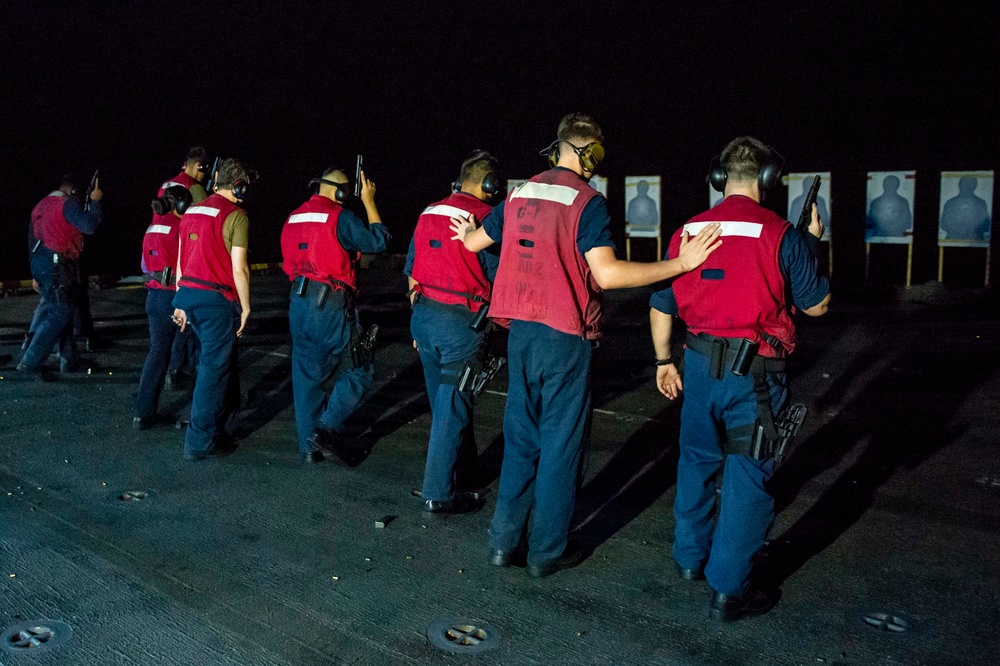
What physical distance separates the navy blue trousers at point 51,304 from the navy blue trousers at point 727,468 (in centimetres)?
593

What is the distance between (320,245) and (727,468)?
A: 2766 millimetres

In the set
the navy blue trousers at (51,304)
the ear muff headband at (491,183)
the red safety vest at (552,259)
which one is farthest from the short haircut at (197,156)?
the red safety vest at (552,259)

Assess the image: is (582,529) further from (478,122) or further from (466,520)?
(478,122)

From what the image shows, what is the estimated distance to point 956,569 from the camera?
389 cm

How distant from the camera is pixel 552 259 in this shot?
3.69 m

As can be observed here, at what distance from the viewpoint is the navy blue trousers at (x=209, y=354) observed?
17.9 ft

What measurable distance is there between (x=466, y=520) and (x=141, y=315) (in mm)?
8026

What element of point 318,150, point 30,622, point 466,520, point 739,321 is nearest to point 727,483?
point 739,321

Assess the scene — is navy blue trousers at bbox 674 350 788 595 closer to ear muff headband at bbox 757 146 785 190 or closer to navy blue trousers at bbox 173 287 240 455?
ear muff headband at bbox 757 146 785 190

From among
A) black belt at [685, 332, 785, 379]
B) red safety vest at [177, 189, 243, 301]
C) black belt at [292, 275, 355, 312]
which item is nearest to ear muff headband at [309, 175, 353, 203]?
black belt at [292, 275, 355, 312]

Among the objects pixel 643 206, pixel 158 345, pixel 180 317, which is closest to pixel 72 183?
pixel 158 345

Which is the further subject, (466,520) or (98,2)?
(98,2)

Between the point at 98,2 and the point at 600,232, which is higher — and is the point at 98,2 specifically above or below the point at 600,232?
above

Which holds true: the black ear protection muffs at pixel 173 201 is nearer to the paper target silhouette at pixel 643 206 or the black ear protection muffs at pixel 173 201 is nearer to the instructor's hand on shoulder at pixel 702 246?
the instructor's hand on shoulder at pixel 702 246
